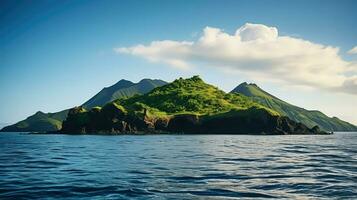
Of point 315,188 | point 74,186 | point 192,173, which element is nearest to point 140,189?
point 74,186

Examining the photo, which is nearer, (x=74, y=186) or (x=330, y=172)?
(x=74, y=186)

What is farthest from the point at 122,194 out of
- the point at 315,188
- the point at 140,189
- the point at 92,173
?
the point at 315,188

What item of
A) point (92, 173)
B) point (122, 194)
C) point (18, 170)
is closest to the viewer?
point (122, 194)

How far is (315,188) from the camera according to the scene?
77.3ft

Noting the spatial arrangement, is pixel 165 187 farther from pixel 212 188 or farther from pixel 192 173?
pixel 192 173

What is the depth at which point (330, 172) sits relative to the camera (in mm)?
31969

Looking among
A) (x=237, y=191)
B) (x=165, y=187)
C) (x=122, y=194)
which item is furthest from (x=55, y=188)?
(x=237, y=191)

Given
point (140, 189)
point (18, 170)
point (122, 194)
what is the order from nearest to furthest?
point (122, 194) → point (140, 189) → point (18, 170)

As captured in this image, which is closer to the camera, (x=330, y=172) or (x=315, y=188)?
(x=315, y=188)

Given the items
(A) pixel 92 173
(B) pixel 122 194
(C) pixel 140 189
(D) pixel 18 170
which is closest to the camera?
(B) pixel 122 194

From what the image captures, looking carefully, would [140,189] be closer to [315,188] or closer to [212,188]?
[212,188]

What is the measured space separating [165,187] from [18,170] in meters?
16.3

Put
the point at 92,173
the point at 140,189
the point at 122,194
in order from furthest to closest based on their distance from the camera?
the point at 92,173
the point at 140,189
the point at 122,194

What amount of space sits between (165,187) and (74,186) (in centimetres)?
576
